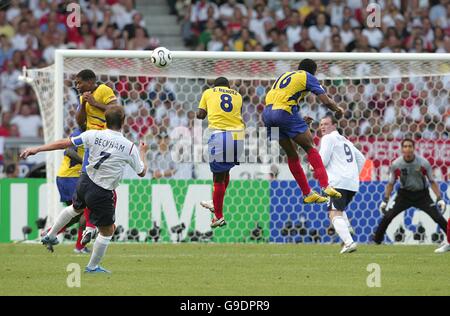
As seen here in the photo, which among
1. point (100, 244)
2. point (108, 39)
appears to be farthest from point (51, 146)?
point (108, 39)

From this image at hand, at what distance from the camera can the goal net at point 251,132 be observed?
1784 centimetres

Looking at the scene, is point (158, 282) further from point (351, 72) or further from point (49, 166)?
point (351, 72)

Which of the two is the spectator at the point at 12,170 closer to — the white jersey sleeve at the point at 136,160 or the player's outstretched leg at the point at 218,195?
the player's outstretched leg at the point at 218,195

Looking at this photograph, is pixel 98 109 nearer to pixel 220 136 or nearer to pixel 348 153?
pixel 220 136

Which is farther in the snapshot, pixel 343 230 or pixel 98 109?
pixel 343 230

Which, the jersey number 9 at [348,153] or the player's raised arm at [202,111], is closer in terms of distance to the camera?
the player's raised arm at [202,111]

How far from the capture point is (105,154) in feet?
37.1

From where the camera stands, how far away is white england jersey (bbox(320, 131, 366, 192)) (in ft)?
50.8

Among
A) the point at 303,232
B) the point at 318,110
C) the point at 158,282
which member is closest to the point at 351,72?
the point at 318,110

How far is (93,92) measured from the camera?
550 inches

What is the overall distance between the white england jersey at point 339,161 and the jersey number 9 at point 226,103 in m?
1.62

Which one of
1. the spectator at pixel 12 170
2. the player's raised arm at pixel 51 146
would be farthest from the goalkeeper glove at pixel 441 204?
the spectator at pixel 12 170

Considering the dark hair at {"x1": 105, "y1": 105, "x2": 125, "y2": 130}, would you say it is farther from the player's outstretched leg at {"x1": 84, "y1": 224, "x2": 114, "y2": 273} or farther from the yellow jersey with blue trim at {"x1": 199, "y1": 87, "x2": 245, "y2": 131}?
the yellow jersey with blue trim at {"x1": 199, "y1": 87, "x2": 245, "y2": 131}

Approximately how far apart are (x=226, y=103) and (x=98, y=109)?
185cm
